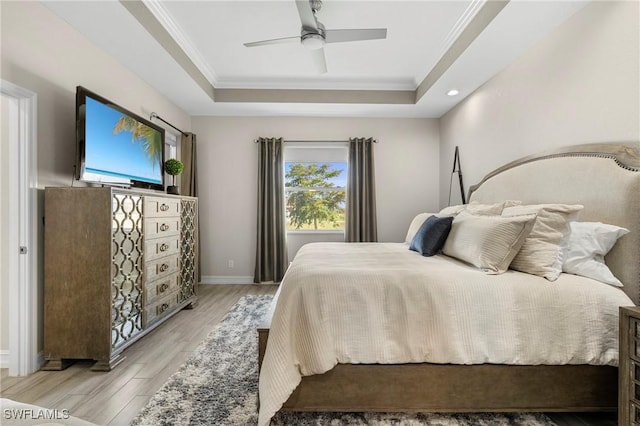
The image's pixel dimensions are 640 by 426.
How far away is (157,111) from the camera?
3578 mm

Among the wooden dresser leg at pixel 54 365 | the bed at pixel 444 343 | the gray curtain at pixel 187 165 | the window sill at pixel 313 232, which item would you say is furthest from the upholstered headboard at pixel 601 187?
the gray curtain at pixel 187 165

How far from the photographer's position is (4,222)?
2.09 metres

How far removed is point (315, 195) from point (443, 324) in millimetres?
3344

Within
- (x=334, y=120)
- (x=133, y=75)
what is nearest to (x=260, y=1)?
(x=133, y=75)

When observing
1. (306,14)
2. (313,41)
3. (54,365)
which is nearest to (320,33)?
(313,41)

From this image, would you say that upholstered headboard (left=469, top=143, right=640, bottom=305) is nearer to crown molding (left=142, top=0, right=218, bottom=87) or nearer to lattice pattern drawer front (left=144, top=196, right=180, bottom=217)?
lattice pattern drawer front (left=144, top=196, right=180, bottom=217)

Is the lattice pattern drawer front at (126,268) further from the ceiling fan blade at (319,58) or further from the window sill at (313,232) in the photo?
the window sill at (313,232)

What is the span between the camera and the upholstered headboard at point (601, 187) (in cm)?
163

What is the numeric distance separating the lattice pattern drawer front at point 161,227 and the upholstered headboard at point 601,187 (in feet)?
10.2

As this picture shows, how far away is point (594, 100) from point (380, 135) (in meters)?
2.71

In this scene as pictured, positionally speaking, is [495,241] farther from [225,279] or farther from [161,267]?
[225,279]

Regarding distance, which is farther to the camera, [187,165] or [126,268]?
[187,165]

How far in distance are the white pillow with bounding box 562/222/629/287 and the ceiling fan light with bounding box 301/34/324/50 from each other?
2.11 metres

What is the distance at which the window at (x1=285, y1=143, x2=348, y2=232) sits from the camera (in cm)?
464
